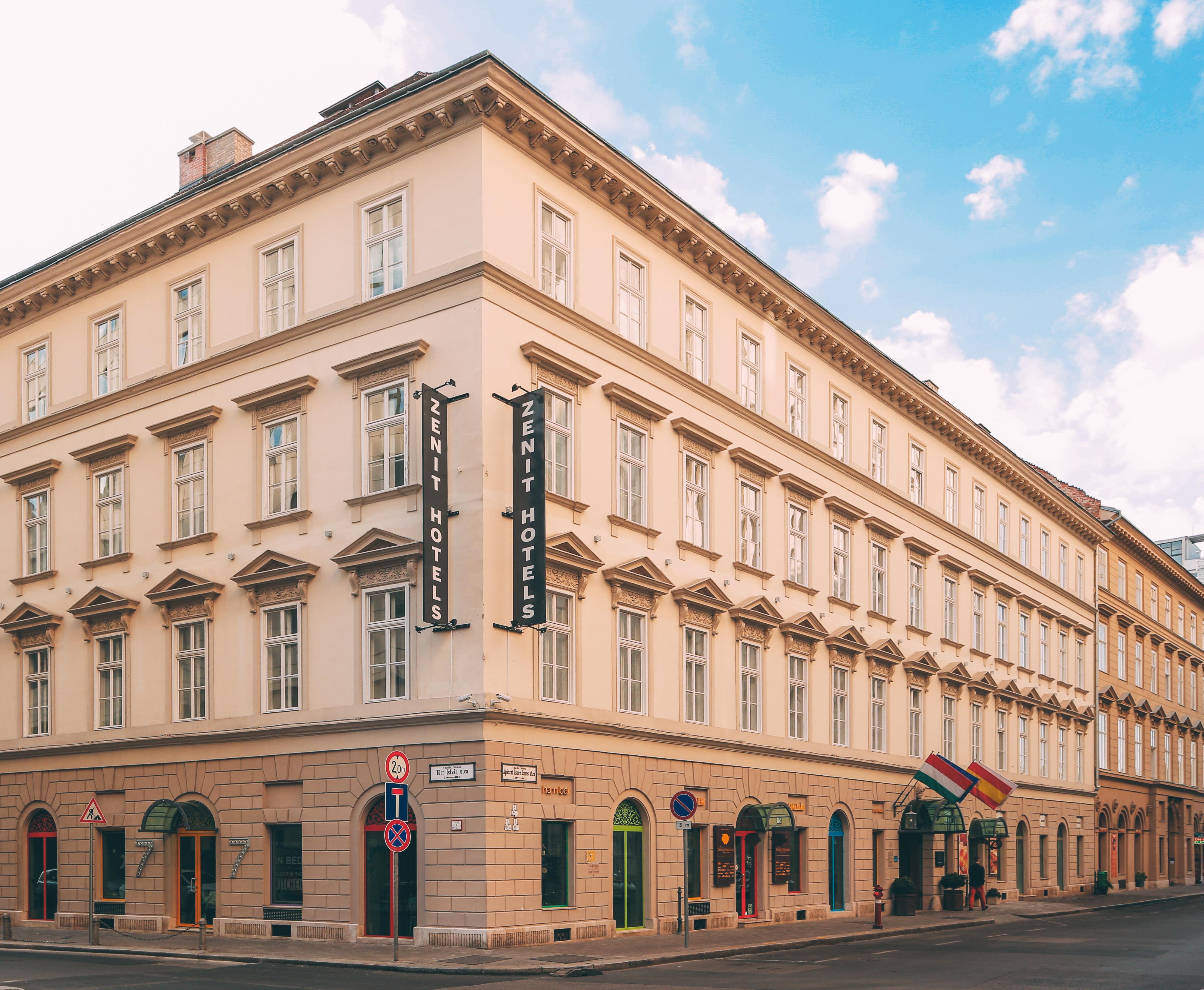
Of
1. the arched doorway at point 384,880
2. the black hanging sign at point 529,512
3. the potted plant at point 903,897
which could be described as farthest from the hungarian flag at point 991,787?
the arched doorway at point 384,880

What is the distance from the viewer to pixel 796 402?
3641 centimetres

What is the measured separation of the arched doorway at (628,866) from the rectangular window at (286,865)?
6.30 m

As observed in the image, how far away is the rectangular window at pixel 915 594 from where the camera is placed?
1655 inches

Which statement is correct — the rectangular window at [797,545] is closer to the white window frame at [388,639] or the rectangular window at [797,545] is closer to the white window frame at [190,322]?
the white window frame at [388,639]

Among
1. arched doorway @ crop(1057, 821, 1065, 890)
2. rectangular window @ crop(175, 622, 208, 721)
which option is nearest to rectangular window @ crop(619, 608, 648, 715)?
rectangular window @ crop(175, 622, 208, 721)

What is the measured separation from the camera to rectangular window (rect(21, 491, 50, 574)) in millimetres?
33500

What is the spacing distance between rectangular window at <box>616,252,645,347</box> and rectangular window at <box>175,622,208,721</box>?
1138 cm

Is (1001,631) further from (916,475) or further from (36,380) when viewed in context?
(36,380)

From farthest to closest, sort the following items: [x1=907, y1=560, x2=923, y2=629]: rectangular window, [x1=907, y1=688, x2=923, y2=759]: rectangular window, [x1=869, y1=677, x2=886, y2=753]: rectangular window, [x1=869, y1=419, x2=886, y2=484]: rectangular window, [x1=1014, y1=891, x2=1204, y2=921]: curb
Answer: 1. [x1=907, y1=560, x2=923, y2=629]: rectangular window
2. [x1=1014, y1=891, x2=1204, y2=921]: curb
3. [x1=907, y1=688, x2=923, y2=759]: rectangular window
4. [x1=869, y1=419, x2=886, y2=484]: rectangular window
5. [x1=869, y1=677, x2=886, y2=753]: rectangular window

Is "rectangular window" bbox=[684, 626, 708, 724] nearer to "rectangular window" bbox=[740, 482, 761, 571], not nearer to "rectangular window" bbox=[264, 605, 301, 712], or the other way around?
"rectangular window" bbox=[740, 482, 761, 571]

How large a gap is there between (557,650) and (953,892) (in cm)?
2127

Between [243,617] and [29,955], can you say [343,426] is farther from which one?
[29,955]

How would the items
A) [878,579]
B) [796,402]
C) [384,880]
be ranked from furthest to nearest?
[878,579] < [796,402] < [384,880]

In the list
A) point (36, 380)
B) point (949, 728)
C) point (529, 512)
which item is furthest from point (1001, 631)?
point (36, 380)
